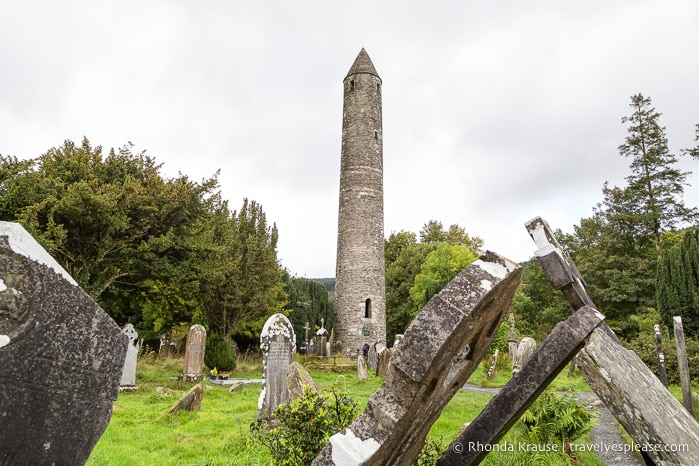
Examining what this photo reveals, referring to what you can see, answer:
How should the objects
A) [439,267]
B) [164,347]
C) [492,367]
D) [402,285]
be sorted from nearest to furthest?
1. [492,367]
2. [164,347]
3. [439,267]
4. [402,285]

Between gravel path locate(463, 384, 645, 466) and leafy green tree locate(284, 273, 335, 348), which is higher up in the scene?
leafy green tree locate(284, 273, 335, 348)

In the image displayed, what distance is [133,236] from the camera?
14.9 m

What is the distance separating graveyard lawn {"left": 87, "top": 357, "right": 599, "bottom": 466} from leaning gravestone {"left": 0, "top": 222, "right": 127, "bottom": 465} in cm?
260

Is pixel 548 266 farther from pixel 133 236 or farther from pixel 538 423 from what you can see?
pixel 133 236

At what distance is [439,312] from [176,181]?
1635 cm

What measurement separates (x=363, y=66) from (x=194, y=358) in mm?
17787

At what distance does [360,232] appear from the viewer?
2250 cm

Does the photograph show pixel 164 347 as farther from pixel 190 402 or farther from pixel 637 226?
pixel 637 226

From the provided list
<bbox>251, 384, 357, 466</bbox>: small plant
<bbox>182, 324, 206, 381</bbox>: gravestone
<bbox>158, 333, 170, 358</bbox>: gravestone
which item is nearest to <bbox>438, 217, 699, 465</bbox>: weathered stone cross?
<bbox>251, 384, 357, 466</bbox>: small plant

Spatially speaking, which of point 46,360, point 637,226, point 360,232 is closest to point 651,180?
point 637,226

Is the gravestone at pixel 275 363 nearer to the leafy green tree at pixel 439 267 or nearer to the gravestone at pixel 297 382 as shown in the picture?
the gravestone at pixel 297 382

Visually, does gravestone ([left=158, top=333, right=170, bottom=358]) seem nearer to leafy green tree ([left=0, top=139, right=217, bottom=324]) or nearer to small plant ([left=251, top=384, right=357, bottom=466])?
leafy green tree ([left=0, top=139, right=217, bottom=324])

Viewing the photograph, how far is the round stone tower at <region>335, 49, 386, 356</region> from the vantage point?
2214cm

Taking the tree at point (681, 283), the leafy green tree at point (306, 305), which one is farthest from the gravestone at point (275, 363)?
the leafy green tree at point (306, 305)
